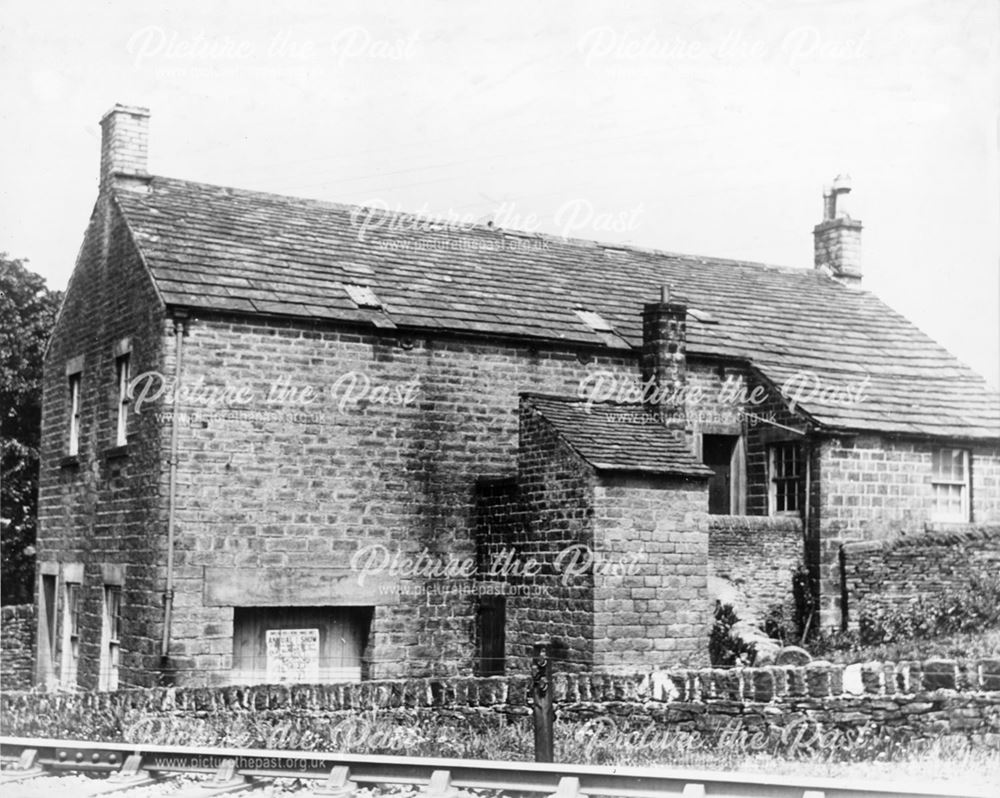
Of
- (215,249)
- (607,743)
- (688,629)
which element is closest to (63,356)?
(215,249)

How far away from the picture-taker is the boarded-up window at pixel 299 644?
56.7 feet

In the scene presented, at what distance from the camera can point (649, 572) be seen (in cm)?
1609

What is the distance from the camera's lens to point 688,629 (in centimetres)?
1628

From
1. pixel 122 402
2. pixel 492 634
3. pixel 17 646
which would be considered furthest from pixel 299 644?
pixel 17 646

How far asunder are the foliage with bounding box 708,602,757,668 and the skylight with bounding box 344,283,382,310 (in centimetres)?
715

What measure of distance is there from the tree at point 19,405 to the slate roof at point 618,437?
55.1 ft

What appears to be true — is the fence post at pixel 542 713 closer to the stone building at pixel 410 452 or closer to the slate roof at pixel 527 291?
the stone building at pixel 410 452

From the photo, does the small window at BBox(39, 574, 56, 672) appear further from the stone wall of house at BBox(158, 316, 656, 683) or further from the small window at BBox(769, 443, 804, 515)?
the small window at BBox(769, 443, 804, 515)

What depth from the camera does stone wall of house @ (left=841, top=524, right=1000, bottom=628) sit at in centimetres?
2002

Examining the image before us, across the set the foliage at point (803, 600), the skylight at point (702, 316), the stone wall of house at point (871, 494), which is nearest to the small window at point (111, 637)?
the foliage at point (803, 600)

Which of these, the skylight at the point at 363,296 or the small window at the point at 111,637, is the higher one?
the skylight at the point at 363,296

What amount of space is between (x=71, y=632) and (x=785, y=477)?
12609 mm

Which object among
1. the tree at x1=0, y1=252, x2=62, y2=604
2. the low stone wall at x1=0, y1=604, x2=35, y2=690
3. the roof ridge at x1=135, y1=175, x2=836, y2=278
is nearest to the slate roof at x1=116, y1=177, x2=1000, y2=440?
the roof ridge at x1=135, y1=175, x2=836, y2=278

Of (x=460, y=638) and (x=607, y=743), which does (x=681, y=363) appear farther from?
(x=607, y=743)
